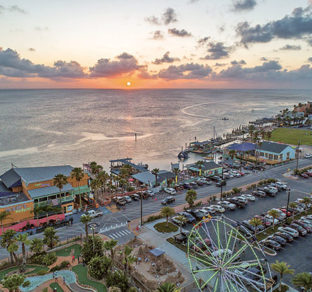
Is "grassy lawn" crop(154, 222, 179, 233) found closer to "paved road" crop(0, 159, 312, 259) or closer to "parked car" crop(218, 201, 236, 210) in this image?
"paved road" crop(0, 159, 312, 259)

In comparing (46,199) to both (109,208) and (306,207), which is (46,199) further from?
(306,207)

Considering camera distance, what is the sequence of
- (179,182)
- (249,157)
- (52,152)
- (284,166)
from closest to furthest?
(179,182) < (284,166) < (249,157) < (52,152)

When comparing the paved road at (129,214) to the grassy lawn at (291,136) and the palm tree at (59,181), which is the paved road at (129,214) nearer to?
the palm tree at (59,181)

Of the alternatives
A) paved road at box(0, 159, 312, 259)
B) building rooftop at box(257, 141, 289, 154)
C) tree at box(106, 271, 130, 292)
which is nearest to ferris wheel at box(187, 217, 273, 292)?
tree at box(106, 271, 130, 292)

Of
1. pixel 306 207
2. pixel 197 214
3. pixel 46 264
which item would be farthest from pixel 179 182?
pixel 46 264

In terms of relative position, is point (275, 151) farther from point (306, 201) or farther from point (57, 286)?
point (57, 286)
